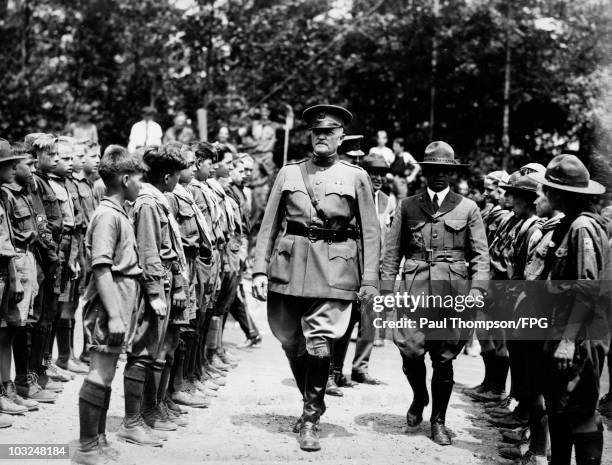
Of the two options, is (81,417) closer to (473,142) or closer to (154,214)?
(154,214)

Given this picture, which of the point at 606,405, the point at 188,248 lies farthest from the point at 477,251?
the point at 606,405

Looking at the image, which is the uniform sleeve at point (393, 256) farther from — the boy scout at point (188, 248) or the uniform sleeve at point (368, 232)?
the boy scout at point (188, 248)

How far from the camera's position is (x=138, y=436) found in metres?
5.31

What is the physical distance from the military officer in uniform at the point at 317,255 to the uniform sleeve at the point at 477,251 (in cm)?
82

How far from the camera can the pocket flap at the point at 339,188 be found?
5.88m

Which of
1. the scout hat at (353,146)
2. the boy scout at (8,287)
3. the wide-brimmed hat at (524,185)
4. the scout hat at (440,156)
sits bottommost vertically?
the boy scout at (8,287)

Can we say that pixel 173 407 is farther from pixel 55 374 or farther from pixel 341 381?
pixel 341 381

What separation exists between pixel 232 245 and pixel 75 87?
11323 millimetres

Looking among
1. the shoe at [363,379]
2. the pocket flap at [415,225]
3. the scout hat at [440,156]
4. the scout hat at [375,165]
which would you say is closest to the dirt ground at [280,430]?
the shoe at [363,379]

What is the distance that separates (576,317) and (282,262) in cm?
228

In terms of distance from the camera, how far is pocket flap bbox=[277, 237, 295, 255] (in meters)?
5.90

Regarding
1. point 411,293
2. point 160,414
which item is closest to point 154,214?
point 160,414

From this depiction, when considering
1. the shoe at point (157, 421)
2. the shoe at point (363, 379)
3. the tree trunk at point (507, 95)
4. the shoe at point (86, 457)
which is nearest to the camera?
the shoe at point (86, 457)

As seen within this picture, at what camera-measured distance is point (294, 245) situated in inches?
232
